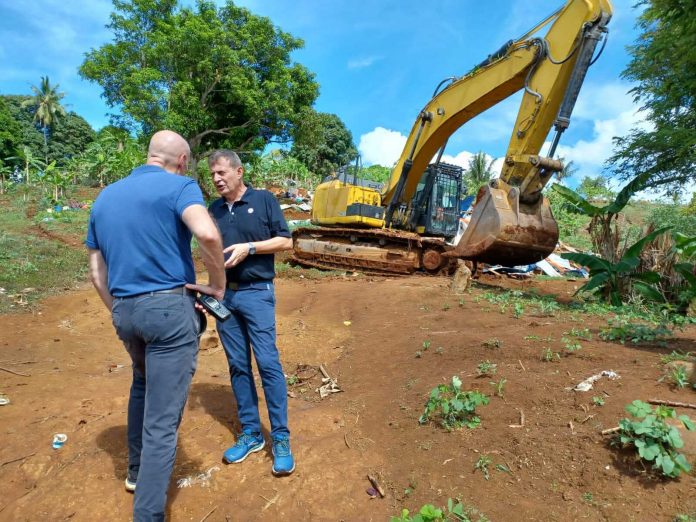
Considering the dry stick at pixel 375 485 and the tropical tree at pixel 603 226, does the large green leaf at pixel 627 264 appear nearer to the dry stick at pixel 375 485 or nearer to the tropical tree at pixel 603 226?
the tropical tree at pixel 603 226

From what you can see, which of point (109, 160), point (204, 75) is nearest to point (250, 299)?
point (204, 75)

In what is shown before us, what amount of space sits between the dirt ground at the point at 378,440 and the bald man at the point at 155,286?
541 mm

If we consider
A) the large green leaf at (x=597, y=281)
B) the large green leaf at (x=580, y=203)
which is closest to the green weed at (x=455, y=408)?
the large green leaf at (x=597, y=281)

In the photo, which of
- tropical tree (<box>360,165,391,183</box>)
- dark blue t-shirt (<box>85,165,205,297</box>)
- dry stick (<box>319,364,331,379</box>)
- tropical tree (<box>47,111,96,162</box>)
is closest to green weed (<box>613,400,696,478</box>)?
dark blue t-shirt (<box>85,165,205,297</box>)

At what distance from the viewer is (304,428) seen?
336 cm

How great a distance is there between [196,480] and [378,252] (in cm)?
871

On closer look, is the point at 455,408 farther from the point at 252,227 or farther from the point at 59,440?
the point at 59,440

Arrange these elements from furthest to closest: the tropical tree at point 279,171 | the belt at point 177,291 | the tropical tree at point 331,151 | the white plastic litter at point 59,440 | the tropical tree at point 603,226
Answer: the tropical tree at point 331,151 → the tropical tree at point 279,171 → the tropical tree at point 603,226 → the white plastic litter at point 59,440 → the belt at point 177,291

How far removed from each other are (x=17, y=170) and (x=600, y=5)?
38955mm

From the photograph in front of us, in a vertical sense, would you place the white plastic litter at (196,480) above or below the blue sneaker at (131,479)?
below

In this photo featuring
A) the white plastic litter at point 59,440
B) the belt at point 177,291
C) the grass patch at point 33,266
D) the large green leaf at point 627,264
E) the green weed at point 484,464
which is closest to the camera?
the belt at point 177,291

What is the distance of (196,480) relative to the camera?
106 inches

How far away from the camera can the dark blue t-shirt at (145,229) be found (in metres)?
2.18

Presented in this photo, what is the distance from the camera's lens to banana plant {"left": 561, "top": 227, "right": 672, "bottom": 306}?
22.9 ft
